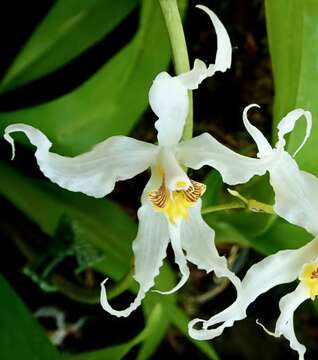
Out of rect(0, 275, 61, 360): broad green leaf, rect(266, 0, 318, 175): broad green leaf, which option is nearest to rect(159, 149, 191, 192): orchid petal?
rect(266, 0, 318, 175): broad green leaf

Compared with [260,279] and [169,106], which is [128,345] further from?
[169,106]

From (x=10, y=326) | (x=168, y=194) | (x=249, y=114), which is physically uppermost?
(x=168, y=194)

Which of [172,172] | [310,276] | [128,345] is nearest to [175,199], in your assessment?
[172,172]

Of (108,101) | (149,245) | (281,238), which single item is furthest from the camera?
(108,101)

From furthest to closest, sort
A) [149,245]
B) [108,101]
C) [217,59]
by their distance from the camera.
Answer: [108,101]
[149,245]
[217,59]

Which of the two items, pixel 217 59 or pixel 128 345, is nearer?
pixel 217 59

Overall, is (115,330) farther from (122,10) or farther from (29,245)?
(122,10)

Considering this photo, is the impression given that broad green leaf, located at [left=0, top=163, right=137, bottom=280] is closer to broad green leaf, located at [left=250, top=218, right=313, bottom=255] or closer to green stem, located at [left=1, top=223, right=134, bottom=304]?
green stem, located at [left=1, top=223, right=134, bottom=304]

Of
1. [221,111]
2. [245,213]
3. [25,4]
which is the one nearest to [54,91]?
[25,4]
